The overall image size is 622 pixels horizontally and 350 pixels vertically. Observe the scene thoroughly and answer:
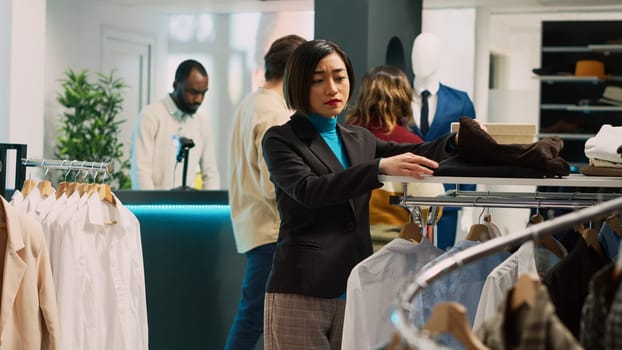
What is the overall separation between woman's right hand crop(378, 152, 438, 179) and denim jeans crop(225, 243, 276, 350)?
168 cm

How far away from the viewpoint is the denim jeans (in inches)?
163

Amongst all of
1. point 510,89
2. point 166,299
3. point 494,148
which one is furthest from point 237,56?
point 494,148

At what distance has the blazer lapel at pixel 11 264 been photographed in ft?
9.23

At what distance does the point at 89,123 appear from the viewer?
873cm

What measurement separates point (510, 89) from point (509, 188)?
1.01 m

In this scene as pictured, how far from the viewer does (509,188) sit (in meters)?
8.70

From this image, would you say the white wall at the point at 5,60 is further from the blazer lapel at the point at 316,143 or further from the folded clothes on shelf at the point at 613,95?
the folded clothes on shelf at the point at 613,95

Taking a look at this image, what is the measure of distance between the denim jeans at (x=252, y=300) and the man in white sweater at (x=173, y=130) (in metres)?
1.70

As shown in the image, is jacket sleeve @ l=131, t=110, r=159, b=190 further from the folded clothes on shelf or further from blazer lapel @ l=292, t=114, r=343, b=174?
the folded clothes on shelf

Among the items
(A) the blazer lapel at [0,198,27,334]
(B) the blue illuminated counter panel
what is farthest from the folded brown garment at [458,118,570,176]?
(B) the blue illuminated counter panel

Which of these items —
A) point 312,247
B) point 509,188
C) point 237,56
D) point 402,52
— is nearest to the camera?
point 312,247

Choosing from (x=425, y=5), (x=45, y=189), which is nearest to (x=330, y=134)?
(x=45, y=189)

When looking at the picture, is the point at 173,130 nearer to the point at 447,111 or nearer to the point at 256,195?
the point at 447,111

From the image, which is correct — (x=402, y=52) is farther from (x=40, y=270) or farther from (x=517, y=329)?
(x=517, y=329)
